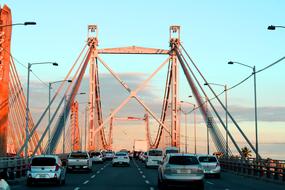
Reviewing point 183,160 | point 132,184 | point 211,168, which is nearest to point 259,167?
point 211,168

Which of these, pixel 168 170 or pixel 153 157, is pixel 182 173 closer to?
Answer: pixel 168 170

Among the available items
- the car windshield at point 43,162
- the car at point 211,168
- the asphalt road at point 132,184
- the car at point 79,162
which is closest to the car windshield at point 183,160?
the asphalt road at point 132,184

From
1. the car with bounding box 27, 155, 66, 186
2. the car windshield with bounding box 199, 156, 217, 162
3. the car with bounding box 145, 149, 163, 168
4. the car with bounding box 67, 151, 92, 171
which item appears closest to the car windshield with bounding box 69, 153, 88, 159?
the car with bounding box 67, 151, 92, 171

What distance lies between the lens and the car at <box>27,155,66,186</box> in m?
28.4

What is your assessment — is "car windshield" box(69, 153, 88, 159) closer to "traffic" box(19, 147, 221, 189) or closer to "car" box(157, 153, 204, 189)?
"traffic" box(19, 147, 221, 189)

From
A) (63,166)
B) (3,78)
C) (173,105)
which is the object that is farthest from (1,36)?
(173,105)

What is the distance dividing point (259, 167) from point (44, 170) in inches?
659

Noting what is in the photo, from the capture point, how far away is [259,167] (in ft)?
129

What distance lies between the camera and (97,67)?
305ft

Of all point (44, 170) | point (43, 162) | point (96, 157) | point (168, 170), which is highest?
point (43, 162)

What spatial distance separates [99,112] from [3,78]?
2484 inches

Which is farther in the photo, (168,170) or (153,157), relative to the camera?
(153,157)

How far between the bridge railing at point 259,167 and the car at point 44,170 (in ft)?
41.9

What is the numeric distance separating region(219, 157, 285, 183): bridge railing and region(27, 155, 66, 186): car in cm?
1277
